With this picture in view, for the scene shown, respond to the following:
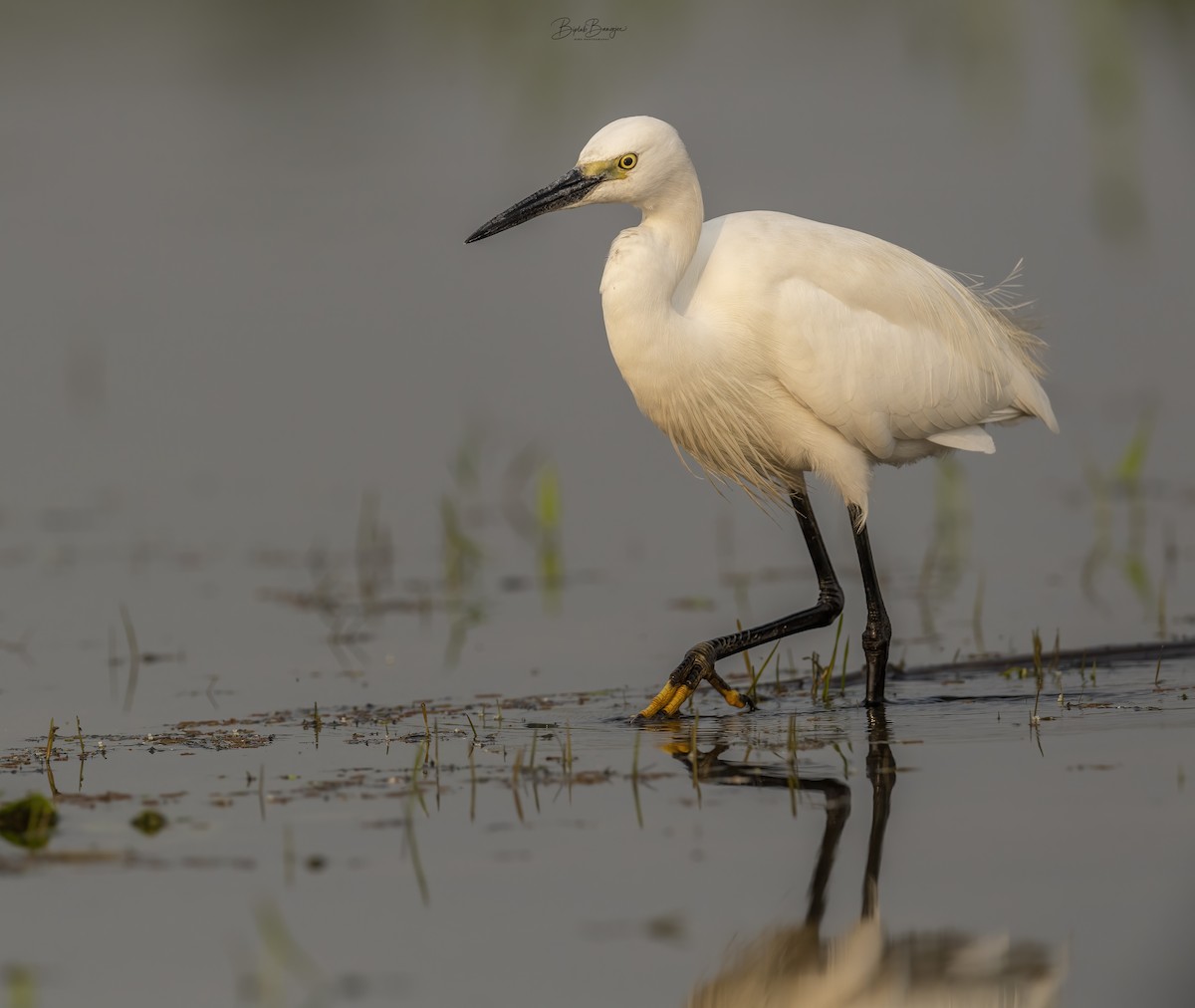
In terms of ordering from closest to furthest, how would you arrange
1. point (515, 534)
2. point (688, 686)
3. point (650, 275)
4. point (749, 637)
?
point (650, 275)
point (688, 686)
point (749, 637)
point (515, 534)

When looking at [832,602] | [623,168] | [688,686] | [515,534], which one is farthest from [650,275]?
[515,534]

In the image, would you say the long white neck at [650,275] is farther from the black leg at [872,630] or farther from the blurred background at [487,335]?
the blurred background at [487,335]

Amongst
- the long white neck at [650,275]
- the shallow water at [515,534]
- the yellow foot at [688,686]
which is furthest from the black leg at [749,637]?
the long white neck at [650,275]

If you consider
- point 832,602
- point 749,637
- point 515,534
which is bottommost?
point 749,637

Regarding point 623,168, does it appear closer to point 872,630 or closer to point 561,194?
point 561,194

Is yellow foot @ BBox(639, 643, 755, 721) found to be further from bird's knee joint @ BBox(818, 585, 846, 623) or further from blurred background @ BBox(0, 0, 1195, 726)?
bird's knee joint @ BBox(818, 585, 846, 623)

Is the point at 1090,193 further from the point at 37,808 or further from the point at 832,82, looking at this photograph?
the point at 37,808

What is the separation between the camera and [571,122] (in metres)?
14.5

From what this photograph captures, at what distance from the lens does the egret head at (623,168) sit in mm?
6512

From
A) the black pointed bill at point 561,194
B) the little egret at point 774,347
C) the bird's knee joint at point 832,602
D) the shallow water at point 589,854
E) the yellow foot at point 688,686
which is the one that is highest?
the black pointed bill at point 561,194

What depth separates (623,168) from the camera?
21.5ft

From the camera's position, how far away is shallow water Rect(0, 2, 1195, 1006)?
4375 mm

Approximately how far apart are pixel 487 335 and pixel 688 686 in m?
6.49

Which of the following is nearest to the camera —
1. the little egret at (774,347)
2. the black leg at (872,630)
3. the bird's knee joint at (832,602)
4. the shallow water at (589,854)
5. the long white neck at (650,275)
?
the shallow water at (589,854)
